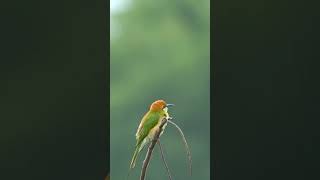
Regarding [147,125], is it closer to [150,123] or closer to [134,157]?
[150,123]

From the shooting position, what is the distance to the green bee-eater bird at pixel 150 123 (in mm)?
2168

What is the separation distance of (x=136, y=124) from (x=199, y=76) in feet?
1.32

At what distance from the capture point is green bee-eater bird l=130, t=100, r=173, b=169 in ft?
7.11

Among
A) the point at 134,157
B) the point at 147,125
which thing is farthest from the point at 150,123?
the point at 134,157

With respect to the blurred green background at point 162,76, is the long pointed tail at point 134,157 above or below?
below

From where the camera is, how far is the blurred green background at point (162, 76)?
2168mm

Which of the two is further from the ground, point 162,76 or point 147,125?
point 162,76

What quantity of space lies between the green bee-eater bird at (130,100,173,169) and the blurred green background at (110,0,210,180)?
0.03 metres

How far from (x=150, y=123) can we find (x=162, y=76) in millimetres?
246

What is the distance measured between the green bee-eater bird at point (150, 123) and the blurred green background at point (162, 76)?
0.03 meters

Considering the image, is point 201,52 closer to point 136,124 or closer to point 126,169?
point 136,124

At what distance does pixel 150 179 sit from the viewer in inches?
86.7

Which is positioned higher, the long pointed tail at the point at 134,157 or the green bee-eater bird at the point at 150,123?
the green bee-eater bird at the point at 150,123

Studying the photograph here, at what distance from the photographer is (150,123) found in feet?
7.14
